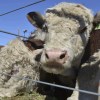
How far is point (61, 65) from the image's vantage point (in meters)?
4.85

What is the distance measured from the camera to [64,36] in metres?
5.23

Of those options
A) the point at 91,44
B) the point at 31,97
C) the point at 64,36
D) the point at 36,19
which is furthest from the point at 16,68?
the point at 91,44

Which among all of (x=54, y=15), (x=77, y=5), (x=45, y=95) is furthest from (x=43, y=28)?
(x=45, y=95)

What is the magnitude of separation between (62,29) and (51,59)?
0.75 meters

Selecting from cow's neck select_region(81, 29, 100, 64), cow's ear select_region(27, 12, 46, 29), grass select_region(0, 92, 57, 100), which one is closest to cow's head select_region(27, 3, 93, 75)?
cow's ear select_region(27, 12, 46, 29)

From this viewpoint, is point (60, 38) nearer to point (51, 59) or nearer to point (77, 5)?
point (51, 59)

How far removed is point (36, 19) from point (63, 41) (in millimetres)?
1140

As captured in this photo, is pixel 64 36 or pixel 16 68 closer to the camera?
pixel 64 36

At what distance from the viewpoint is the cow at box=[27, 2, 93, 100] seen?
16.0 ft

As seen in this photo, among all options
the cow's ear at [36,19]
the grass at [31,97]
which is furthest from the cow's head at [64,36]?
the grass at [31,97]

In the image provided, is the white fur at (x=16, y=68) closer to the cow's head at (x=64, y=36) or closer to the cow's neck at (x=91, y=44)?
the cow's head at (x=64, y=36)

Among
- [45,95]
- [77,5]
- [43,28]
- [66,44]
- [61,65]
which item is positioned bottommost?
[45,95]

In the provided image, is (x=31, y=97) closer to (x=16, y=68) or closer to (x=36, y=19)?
(x=16, y=68)

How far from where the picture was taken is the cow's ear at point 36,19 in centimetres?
604
